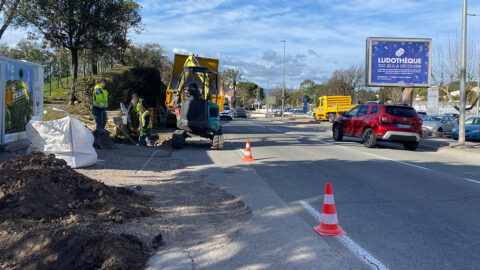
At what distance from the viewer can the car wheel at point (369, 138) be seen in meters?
16.5

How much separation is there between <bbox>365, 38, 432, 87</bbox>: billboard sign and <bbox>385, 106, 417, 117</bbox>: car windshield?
1243 cm

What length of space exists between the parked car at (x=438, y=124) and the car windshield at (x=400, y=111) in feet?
35.8

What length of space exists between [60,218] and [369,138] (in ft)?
45.3

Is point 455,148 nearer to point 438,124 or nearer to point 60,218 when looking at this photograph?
point 438,124

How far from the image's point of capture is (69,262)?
3.95 meters

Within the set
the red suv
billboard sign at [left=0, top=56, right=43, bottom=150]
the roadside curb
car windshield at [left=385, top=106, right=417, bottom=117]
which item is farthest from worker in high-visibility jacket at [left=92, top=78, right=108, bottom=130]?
the roadside curb

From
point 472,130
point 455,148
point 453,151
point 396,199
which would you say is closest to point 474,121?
point 472,130

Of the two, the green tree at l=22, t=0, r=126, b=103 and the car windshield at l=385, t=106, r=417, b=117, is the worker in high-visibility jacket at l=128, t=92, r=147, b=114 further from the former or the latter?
the car windshield at l=385, t=106, r=417, b=117

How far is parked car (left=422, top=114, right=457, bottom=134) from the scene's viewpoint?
26.1 m

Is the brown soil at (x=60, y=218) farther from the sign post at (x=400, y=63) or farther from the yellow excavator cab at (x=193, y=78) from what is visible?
the sign post at (x=400, y=63)

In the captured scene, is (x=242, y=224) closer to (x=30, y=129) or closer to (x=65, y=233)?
(x=65, y=233)

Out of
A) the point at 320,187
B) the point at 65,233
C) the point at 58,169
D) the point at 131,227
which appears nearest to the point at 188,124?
the point at 320,187

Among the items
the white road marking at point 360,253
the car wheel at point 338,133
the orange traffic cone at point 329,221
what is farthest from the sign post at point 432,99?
the white road marking at point 360,253

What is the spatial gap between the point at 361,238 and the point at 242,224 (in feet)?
5.35
